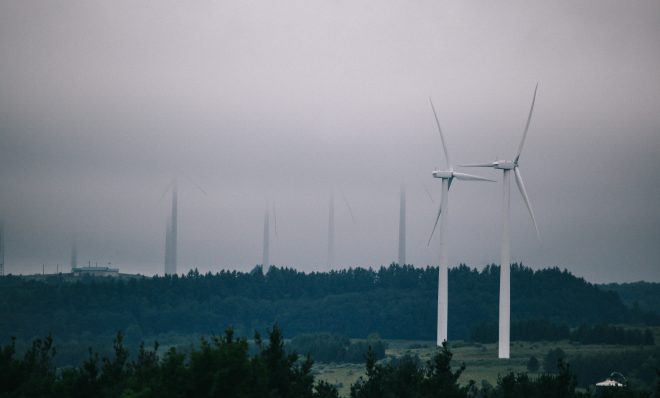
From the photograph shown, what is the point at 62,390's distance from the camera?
101 m

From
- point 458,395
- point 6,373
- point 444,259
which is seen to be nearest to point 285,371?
point 458,395

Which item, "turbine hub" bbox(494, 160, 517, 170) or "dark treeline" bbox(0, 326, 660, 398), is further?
"turbine hub" bbox(494, 160, 517, 170)

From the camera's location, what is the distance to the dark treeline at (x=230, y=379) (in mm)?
86688

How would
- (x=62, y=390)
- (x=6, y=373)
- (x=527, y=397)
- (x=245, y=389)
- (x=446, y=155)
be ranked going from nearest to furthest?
(x=245, y=389) → (x=62, y=390) → (x=6, y=373) → (x=527, y=397) → (x=446, y=155)

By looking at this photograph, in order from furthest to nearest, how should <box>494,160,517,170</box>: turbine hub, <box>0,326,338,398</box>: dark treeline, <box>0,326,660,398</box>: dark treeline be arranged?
<box>494,160,517,170</box>: turbine hub
<box>0,326,660,398</box>: dark treeline
<box>0,326,338,398</box>: dark treeline

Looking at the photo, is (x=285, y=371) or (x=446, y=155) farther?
(x=446, y=155)

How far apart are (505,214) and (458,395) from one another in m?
95.6

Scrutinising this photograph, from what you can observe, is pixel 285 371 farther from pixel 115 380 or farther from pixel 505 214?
pixel 505 214

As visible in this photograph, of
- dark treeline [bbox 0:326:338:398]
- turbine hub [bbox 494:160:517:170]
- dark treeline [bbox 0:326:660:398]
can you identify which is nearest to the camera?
dark treeline [bbox 0:326:338:398]

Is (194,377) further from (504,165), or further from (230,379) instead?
(504,165)

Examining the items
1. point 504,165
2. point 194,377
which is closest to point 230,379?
point 194,377

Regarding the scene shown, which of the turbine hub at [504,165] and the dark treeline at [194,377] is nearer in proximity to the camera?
the dark treeline at [194,377]

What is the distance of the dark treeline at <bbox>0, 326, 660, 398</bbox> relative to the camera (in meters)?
86.7

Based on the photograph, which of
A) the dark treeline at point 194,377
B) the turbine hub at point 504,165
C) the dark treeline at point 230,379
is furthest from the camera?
the turbine hub at point 504,165
